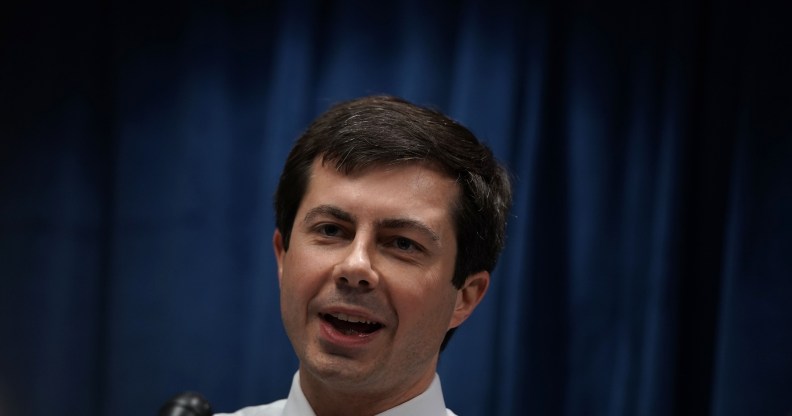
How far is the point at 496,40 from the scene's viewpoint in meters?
2.13

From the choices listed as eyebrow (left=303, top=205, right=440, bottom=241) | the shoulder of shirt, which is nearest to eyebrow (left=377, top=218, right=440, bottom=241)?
eyebrow (left=303, top=205, right=440, bottom=241)

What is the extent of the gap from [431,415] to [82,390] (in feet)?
3.60

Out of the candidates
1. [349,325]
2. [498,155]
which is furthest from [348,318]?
[498,155]

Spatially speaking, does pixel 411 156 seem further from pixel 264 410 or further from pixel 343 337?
pixel 264 410

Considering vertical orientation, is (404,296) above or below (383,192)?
below

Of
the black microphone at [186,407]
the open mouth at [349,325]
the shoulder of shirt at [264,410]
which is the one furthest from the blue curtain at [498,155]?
the black microphone at [186,407]

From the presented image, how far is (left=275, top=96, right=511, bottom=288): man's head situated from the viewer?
1517 mm

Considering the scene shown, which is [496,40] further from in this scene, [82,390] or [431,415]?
[82,390]

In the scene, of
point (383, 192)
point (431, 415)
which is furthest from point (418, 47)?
point (431, 415)

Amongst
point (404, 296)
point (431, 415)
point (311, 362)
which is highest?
point (404, 296)

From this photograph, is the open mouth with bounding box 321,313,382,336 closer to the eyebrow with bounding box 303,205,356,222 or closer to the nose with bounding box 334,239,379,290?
the nose with bounding box 334,239,379,290

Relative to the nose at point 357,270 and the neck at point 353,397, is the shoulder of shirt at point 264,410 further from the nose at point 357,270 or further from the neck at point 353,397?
the nose at point 357,270

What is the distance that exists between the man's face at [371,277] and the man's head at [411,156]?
0.09ft

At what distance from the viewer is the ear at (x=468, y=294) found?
1.62 metres
